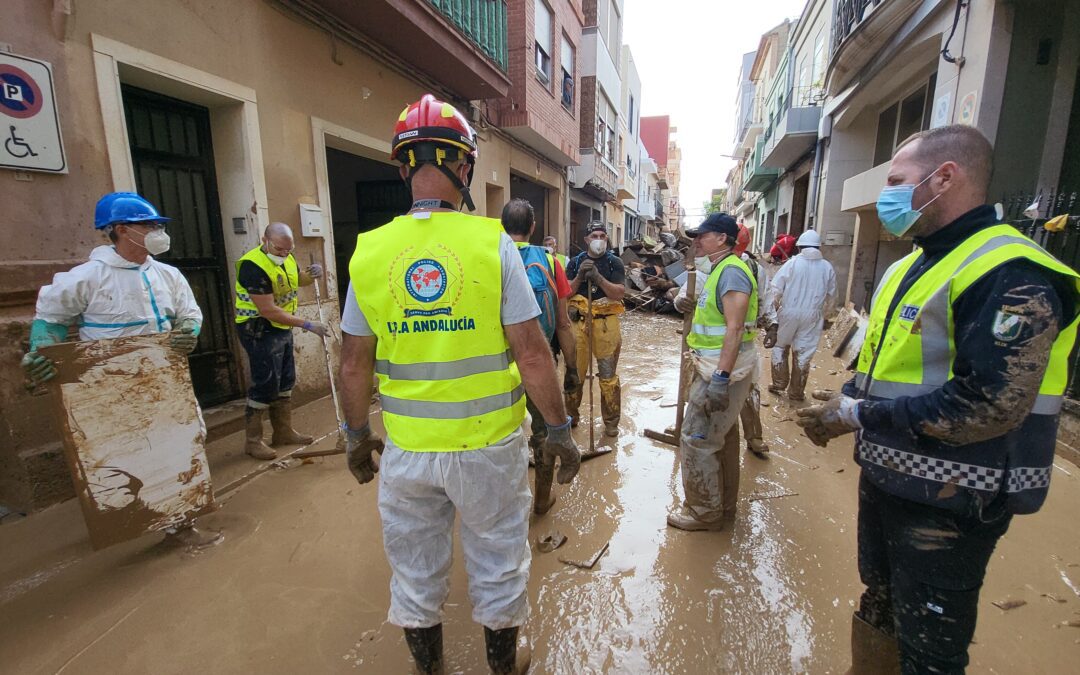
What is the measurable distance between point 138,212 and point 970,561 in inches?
157

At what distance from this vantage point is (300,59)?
15.6 ft

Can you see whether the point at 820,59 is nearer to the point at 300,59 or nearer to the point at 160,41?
the point at 300,59

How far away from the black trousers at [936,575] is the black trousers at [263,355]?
13.5 ft

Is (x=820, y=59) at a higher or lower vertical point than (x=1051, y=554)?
higher

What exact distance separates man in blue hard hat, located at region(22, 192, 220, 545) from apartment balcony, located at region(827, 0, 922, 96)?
8837 millimetres

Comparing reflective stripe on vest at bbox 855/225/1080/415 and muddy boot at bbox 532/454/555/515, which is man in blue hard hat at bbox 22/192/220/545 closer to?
muddy boot at bbox 532/454/555/515

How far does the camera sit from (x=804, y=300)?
5.12 meters

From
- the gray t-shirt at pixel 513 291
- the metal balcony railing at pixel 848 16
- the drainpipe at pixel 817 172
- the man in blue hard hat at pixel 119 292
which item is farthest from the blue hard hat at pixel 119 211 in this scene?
the drainpipe at pixel 817 172

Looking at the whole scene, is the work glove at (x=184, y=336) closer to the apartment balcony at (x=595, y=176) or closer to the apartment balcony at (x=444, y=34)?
the apartment balcony at (x=444, y=34)

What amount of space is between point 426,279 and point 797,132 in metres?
13.3

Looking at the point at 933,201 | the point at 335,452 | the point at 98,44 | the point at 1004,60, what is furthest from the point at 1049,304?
the point at 1004,60

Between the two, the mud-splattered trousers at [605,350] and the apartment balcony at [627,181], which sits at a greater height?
the apartment balcony at [627,181]

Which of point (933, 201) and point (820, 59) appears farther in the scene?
point (820, 59)

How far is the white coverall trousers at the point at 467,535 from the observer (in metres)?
1.61
